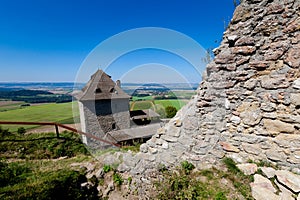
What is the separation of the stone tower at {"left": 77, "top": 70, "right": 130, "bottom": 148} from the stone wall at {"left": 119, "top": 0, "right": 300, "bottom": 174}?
51.9 feet

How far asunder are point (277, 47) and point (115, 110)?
19209 millimetres

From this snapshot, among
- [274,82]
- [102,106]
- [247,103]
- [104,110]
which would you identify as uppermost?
[274,82]

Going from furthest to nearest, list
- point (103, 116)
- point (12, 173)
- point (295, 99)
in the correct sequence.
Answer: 1. point (103, 116)
2. point (12, 173)
3. point (295, 99)

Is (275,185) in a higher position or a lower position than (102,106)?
higher

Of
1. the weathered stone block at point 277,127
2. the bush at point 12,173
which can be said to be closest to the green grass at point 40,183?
the bush at point 12,173

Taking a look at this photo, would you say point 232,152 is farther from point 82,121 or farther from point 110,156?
point 82,121

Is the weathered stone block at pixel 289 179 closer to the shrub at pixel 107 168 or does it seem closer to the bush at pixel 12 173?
the shrub at pixel 107 168

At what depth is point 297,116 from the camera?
9.16ft

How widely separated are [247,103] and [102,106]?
18.2 metres

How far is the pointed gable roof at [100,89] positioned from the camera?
1909cm

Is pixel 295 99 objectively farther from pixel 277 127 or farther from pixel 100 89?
pixel 100 89

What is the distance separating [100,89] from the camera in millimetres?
19625

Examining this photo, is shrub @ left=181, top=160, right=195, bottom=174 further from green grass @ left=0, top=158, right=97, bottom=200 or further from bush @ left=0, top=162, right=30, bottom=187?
bush @ left=0, top=162, right=30, bottom=187

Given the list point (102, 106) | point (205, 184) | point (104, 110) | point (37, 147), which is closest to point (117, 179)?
point (205, 184)
